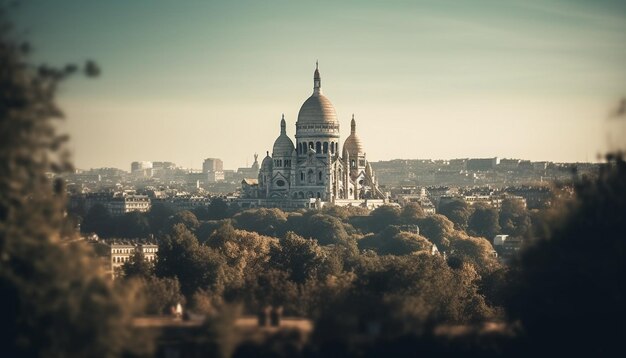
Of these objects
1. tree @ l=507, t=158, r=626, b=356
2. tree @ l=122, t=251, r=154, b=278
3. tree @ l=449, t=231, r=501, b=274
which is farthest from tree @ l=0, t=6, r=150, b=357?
tree @ l=449, t=231, r=501, b=274

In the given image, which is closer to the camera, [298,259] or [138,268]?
[138,268]

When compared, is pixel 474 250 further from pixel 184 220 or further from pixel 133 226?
pixel 133 226

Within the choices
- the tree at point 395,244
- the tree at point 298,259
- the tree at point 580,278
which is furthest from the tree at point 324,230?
the tree at point 580,278

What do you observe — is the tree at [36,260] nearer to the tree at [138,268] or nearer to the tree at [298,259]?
the tree at [138,268]

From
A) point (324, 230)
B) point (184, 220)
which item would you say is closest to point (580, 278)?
point (324, 230)

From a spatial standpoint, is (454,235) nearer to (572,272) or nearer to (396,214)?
(396,214)

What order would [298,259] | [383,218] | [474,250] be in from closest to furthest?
[298,259] < [474,250] < [383,218]

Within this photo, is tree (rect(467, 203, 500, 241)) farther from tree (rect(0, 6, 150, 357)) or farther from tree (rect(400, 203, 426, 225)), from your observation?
tree (rect(0, 6, 150, 357))
